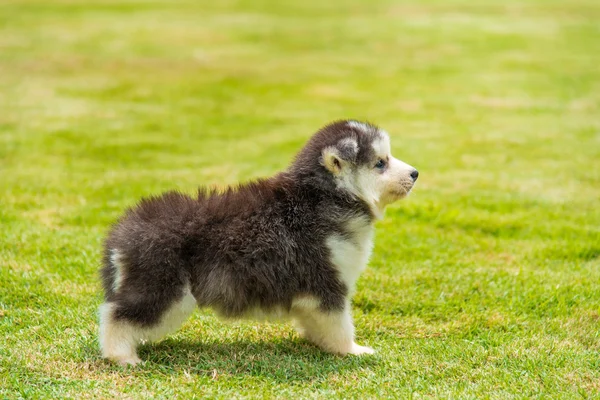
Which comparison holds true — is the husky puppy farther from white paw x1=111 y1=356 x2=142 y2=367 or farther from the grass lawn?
the grass lawn

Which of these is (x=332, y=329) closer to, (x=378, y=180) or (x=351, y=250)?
(x=351, y=250)

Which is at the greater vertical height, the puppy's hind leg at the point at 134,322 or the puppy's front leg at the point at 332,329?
the puppy's hind leg at the point at 134,322

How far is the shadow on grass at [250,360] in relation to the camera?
5.32 m

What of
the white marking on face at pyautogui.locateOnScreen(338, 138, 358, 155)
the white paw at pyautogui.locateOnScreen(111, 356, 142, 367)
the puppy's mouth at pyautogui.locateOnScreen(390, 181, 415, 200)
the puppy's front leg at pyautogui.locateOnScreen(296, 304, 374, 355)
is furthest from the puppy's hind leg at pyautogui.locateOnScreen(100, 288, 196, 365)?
the puppy's mouth at pyautogui.locateOnScreen(390, 181, 415, 200)

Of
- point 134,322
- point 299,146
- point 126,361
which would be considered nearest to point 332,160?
point 134,322

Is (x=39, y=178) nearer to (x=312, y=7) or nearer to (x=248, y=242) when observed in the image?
(x=248, y=242)

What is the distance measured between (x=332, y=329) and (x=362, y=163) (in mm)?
1232

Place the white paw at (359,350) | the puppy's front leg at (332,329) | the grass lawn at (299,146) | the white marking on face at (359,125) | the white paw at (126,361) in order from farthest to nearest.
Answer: the white marking on face at (359,125) < the white paw at (359,350) < the puppy's front leg at (332,329) < the grass lawn at (299,146) < the white paw at (126,361)

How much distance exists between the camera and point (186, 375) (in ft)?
17.1

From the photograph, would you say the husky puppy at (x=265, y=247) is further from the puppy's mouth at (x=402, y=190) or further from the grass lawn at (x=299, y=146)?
the grass lawn at (x=299, y=146)

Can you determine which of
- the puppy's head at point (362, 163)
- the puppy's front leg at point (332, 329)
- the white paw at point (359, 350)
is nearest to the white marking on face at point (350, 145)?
the puppy's head at point (362, 163)

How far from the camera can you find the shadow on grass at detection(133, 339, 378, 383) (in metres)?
5.32

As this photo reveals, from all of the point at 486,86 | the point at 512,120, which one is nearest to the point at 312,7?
the point at 486,86

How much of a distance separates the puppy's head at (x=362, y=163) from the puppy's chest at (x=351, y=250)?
212 mm
